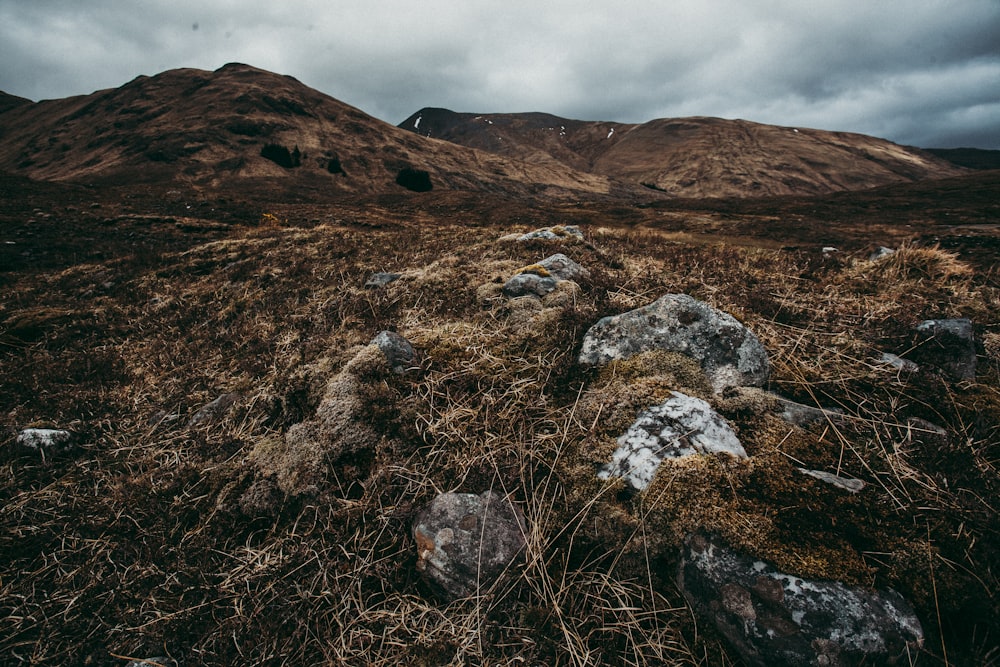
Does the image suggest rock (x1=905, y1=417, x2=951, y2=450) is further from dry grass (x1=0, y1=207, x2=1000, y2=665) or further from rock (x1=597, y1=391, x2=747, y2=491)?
rock (x1=597, y1=391, x2=747, y2=491)

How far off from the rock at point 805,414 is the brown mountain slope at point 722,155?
99.6 metres

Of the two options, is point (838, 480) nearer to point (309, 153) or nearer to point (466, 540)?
point (466, 540)

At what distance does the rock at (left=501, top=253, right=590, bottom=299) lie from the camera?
14.9 feet

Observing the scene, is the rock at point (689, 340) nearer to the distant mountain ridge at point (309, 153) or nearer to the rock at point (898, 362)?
the rock at point (898, 362)

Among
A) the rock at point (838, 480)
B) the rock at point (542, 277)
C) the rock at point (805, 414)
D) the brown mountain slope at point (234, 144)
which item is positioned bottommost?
the rock at point (838, 480)

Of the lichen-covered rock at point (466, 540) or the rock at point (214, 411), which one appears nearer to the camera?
the lichen-covered rock at point (466, 540)

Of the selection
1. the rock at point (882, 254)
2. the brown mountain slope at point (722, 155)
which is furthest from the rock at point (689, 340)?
the brown mountain slope at point (722, 155)

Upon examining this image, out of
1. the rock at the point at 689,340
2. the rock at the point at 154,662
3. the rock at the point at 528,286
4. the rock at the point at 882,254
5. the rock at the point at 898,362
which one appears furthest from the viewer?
the rock at the point at 882,254

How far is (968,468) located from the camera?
2035 mm

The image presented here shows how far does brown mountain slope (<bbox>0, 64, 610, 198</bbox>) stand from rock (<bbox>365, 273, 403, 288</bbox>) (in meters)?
37.4

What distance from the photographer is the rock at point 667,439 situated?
7.49ft

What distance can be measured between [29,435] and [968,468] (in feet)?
22.8

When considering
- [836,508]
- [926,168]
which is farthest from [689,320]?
[926,168]

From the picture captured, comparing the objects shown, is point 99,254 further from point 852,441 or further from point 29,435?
point 852,441
